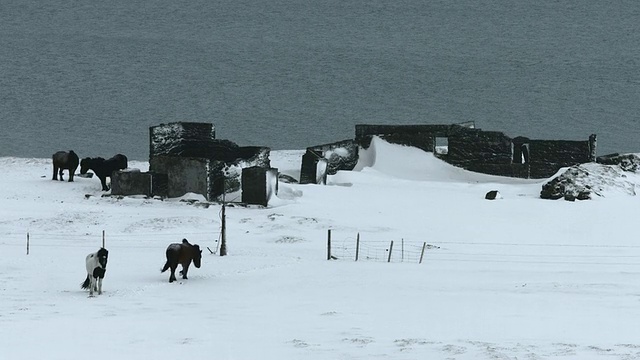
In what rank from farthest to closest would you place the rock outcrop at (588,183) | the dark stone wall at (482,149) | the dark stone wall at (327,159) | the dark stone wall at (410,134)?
1. the dark stone wall at (410,134)
2. the dark stone wall at (482,149)
3. the dark stone wall at (327,159)
4. the rock outcrop at (588,183)

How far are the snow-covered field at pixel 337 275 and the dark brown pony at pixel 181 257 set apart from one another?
328 millimetres

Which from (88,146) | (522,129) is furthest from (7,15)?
(522,129)

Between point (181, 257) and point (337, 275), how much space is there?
11.2 feet

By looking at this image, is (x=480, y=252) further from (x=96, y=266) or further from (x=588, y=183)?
(x=96, y=266)

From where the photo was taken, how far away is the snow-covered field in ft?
51.2

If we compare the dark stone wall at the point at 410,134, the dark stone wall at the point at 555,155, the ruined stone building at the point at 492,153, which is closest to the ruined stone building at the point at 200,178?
the ruined stone building at the point at 492,153

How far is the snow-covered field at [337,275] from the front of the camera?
15.6 m

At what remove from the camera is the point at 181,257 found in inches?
853

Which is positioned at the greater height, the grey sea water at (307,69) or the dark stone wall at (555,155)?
the grey sea water at (307,69)

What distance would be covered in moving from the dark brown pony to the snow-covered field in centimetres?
33

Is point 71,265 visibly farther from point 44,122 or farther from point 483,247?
point 44,122

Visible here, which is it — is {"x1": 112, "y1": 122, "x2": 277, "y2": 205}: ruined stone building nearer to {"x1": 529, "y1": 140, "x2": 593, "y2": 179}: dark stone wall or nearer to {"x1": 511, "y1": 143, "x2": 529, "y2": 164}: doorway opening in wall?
{"x1": 529, "y1": 140, "x2": 593, "y2": 179}: dark stone wall

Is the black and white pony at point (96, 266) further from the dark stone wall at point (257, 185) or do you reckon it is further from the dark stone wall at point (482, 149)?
the dark stone wall at point (482, 149)

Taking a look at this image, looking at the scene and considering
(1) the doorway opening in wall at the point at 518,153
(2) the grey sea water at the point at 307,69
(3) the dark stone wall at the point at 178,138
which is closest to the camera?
(3) the dark stone wall at the point at 178,138
